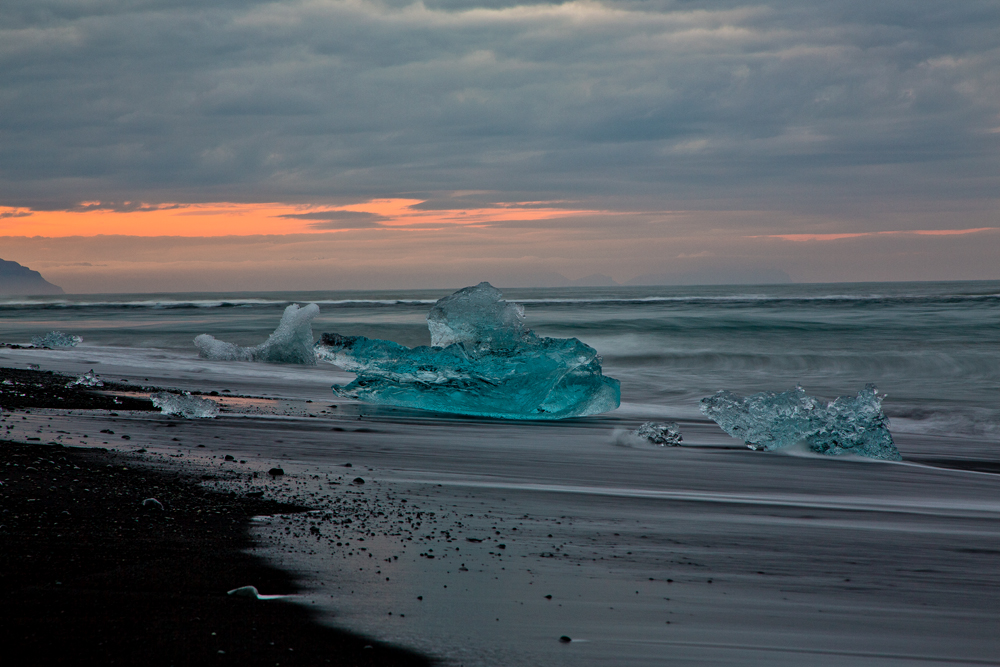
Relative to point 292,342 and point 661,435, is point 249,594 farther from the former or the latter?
point 292,342

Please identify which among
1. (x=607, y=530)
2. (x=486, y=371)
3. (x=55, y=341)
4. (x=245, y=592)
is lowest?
(x=607, y=530)

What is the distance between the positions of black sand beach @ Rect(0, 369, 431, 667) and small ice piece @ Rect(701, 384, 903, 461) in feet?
12.1

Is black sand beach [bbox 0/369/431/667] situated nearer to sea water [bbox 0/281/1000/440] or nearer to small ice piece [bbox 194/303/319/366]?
sea water [bbox 0/281/1000/440]

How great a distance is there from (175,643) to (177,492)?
1.72 metres

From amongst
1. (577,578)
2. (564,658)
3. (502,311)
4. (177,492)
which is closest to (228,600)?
(564,658)

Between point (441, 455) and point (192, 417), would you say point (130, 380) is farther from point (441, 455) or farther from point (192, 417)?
point (441, 455)

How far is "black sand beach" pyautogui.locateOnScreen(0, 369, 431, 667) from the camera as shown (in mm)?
1736

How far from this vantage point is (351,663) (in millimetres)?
1750

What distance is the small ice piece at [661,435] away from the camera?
5254mm

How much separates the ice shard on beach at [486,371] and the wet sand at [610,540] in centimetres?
108

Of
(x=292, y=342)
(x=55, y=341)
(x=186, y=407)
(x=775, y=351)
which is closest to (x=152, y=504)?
(x=186, y=407)

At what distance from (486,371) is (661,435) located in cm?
206

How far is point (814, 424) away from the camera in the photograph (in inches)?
206

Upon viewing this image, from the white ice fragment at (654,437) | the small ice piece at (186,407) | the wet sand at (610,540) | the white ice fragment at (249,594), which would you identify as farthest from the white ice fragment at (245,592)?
the small ice piece at (186,407)
